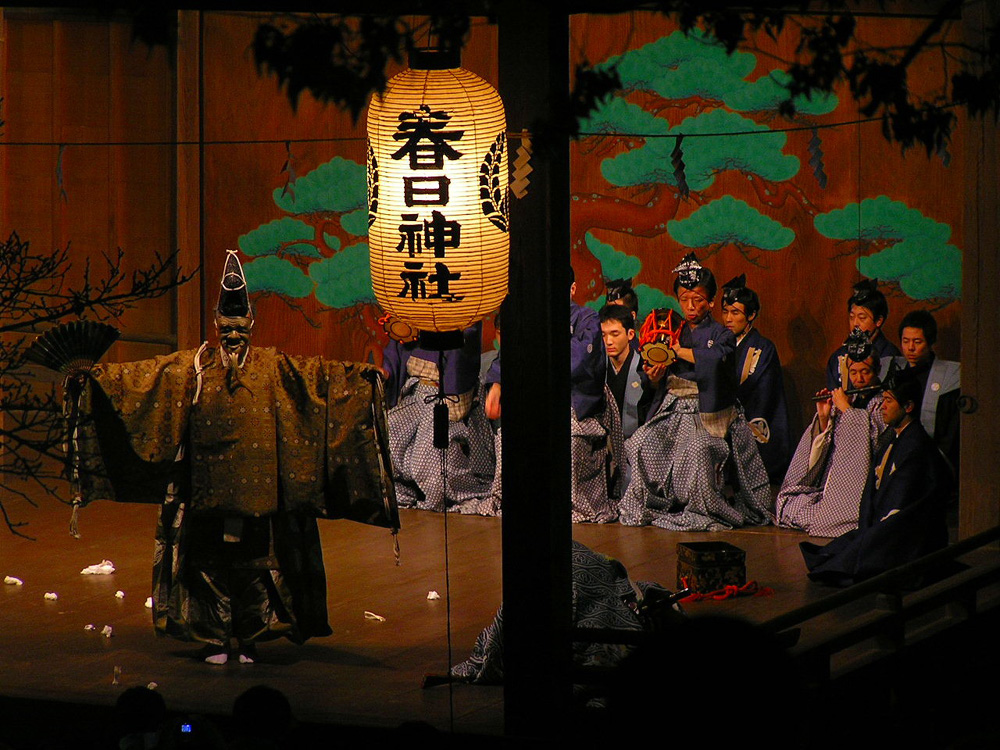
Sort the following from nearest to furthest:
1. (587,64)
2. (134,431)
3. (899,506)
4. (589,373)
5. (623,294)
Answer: (587,64) → (134,431) → (899,506) → (589,373) → (623,294)

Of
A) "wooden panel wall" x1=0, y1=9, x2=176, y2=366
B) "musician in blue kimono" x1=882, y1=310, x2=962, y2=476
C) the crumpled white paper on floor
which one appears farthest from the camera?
"wooden panel wall" x1=0, y1=9, x2=176, y2=366

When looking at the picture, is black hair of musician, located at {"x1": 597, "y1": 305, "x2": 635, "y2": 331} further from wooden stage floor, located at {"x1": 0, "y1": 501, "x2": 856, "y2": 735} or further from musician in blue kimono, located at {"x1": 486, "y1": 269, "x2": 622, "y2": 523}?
wooden stage floor, located at {"x1": 0, "y1": 501, "x2": 856, "y2": 735}

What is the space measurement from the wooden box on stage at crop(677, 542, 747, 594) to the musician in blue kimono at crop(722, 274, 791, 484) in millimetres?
2355

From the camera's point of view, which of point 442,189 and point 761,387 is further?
point 761,387

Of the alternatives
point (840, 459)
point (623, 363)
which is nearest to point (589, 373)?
point (623, 363)

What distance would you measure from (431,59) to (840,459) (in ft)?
15.5

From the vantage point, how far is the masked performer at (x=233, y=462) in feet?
19.6

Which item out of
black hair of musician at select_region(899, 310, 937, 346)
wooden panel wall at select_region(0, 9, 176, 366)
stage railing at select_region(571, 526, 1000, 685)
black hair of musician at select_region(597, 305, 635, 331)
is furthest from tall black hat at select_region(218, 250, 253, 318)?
wooden panel wall at select_region(0, 9, 176, 366)

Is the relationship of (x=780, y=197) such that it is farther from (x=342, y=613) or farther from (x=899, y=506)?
(x=342, y=613)

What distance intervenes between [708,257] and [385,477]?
4.63m

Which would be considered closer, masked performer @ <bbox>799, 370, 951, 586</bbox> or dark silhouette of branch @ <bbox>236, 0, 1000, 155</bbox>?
dark silhouette of branch @ <bbox>236, 0, 1000, 155</bbox>

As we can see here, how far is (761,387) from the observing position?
372 inches

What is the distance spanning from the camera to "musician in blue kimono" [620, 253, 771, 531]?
29.3 feet

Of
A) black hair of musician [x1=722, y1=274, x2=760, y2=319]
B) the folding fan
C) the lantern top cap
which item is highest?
the lantern top cap
